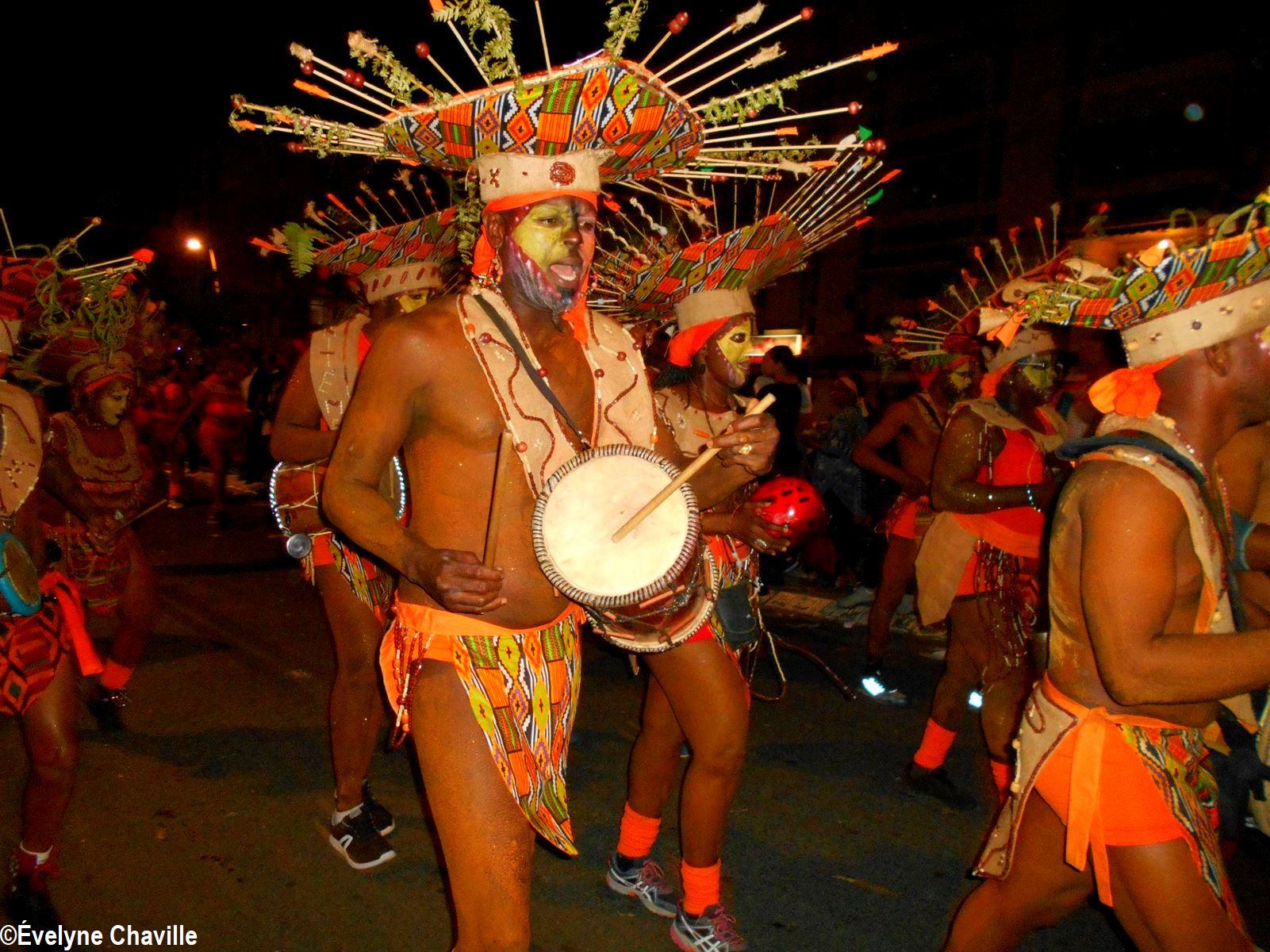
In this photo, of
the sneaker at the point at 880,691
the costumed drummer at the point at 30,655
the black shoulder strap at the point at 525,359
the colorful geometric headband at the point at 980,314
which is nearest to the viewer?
the black shoulder strap at the point at 525,359

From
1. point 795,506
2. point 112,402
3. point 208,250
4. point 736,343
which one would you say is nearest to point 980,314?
point 736,343

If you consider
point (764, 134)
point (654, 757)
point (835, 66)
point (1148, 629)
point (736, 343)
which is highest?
point (835, 66)

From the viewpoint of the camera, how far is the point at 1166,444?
6.46ft

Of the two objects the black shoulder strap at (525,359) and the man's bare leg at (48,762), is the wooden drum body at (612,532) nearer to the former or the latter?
the black shoulder strap at (525,359)

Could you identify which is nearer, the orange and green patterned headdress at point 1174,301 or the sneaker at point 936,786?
the orange and green patterned headdress at point 1174,301

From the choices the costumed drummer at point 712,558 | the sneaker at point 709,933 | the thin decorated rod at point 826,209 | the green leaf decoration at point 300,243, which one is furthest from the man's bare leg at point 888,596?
the green leaf decoration at point 300,243

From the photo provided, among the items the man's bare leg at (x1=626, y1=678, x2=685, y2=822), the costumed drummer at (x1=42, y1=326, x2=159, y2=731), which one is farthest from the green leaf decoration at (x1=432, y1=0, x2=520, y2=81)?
the costumed drummer at (x1=42, y1=326, x2=159, y2=731)

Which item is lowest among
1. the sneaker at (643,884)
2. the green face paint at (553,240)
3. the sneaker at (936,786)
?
the sneaker at (936,786)

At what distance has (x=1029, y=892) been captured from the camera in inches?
85.2

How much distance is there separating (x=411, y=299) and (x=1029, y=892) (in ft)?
10.4

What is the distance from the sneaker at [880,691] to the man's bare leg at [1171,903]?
134 inches

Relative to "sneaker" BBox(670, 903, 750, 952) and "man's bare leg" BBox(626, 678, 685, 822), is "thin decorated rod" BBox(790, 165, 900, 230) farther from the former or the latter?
"sneaker" BBox(670, 903, 750, 952)

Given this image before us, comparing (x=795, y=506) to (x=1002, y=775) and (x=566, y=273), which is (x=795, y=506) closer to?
(x=1002, y=775)

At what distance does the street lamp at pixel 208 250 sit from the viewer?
29547mm
